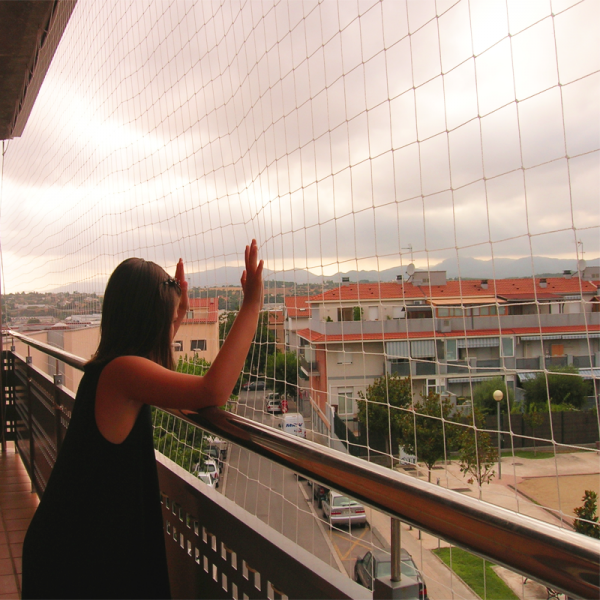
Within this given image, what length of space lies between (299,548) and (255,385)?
1.12m

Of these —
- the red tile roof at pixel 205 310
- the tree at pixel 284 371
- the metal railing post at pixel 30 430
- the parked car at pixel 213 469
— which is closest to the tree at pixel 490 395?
the tree at pixel 284 371

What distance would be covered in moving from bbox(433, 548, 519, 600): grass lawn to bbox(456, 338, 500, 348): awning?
0.40 meters

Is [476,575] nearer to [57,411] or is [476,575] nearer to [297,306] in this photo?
[297,306]

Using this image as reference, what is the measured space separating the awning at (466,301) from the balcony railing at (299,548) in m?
0.50

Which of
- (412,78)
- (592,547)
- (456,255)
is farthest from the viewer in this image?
(412,78)

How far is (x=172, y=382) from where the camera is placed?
36.3 inches

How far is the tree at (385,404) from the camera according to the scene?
1299mm

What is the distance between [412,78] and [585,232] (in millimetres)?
591

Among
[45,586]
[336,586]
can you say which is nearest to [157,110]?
[45,586]

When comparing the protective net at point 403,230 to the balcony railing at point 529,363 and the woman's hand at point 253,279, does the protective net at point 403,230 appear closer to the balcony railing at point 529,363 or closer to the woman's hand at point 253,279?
the balcony railing at point 529,363

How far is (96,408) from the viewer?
998 mm

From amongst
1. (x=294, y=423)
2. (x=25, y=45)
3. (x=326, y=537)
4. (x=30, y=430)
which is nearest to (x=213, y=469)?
(x=294, y=423)

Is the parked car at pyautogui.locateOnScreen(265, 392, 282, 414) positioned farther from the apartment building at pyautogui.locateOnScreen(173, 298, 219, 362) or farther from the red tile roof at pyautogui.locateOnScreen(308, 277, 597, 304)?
the apartment building at pyautogui.locateOnScreen(173, 298, 219, 362)

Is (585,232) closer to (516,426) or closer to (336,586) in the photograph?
(516,426)
